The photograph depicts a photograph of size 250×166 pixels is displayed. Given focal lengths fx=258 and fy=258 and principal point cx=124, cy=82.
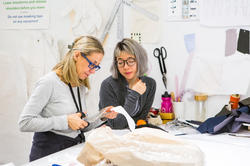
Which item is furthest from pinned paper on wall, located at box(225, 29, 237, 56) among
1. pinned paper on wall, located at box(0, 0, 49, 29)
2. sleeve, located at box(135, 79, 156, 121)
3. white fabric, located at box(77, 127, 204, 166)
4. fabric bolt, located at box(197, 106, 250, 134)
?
pinned paper on wall, located at box(0, 0, 49, 29)

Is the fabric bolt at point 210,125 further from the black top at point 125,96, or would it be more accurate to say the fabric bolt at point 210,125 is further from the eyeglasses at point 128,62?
the eyeglasses at point 128,62

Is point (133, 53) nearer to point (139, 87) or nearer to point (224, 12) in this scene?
point (139, 87)

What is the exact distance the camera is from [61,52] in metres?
2.07

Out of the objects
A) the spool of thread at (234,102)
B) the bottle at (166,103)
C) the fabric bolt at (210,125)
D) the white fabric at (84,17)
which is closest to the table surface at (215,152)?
the fabric bolt at (210,125)

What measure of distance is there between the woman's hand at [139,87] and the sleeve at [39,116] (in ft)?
1.80

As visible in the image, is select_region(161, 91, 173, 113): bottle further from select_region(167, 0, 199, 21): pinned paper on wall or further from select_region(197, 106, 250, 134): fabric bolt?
select_region(167, 0, 199, 21): pinned paper on wall

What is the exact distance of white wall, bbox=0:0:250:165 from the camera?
1.75m

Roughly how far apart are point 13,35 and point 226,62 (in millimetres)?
1715

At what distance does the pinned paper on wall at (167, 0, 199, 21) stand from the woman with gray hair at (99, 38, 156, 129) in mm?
350

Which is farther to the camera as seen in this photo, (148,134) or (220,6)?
(220,6)

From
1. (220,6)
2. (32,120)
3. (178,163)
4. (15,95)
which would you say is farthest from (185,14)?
(15,95)

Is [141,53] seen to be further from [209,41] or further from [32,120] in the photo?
[32,120]

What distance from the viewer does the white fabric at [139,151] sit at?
566 mm

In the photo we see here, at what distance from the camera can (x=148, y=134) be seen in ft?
2.15
